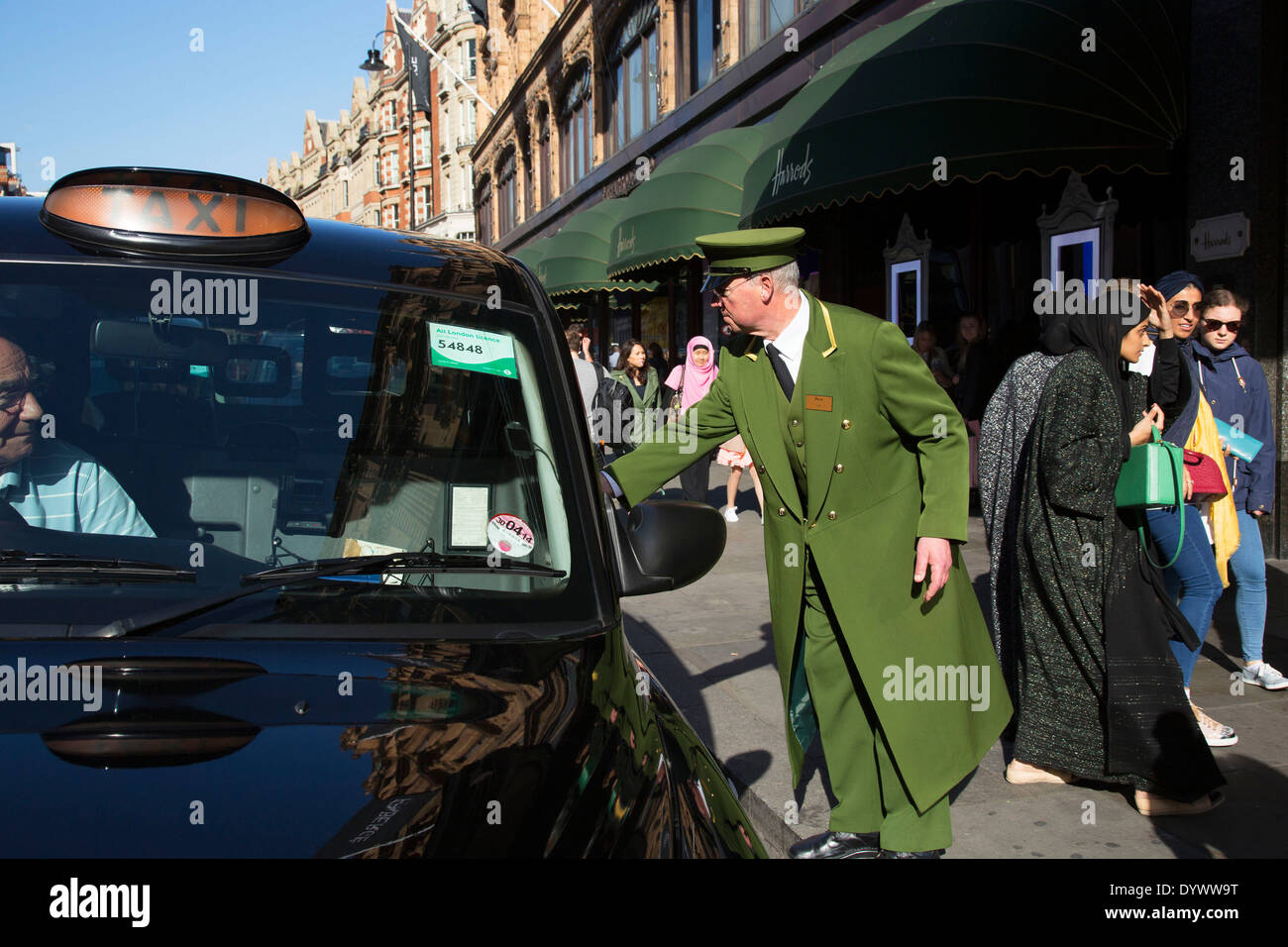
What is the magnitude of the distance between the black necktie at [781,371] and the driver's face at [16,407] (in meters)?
2.04

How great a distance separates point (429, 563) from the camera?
1.95 meters

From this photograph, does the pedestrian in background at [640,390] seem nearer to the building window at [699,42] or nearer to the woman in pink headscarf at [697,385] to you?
the woman in pink headscarf at [697,385]

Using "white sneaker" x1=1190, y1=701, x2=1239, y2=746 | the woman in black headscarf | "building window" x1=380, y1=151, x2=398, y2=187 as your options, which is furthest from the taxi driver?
"building window" x1=380, y1=151, x2=398, y2=187

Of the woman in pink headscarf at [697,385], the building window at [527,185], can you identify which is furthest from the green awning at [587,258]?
the building window at [527,185]

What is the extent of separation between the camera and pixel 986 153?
27.0 ft

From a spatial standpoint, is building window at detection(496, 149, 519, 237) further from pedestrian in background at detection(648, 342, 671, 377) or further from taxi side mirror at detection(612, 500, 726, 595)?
taxi side mirror at detection(612, 500, 726, 595)

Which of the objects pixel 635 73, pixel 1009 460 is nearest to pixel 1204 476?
pixel 1009 460

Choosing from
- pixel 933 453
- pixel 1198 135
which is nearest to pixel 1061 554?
pixel 933 453

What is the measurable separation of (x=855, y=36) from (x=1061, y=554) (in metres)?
10.5

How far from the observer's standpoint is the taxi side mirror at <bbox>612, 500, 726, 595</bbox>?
2141 millimetres

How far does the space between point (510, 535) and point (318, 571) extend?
1.23ft

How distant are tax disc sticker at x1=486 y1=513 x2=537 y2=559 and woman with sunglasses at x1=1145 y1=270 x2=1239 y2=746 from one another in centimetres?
316

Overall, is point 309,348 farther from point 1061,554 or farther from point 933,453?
point 1061,554
